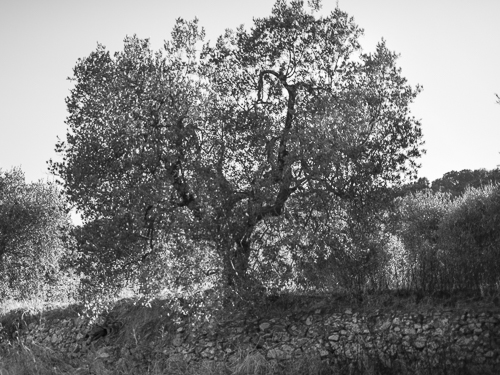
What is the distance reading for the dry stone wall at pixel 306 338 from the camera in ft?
55.5

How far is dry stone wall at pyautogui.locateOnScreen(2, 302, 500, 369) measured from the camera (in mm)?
16906

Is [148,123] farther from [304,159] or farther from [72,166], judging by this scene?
[304,159]

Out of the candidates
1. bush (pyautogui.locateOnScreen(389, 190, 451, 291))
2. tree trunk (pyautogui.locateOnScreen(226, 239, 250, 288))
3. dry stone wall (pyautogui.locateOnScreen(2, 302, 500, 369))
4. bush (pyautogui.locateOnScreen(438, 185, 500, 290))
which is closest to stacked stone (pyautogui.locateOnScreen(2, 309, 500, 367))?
dry stone wall (pyautogui.locateOnScreen(2, 302, 500, 369))

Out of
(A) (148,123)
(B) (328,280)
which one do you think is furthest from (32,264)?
(B) (328,280)

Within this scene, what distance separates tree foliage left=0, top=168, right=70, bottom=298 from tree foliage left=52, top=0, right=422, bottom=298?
60.5ft

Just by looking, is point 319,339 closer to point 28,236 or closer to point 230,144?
point 230,144

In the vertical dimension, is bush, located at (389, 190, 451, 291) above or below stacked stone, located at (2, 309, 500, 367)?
above

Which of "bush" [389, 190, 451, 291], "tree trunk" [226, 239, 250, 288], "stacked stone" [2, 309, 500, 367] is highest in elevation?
"bush" [389, 190, 451, 291]

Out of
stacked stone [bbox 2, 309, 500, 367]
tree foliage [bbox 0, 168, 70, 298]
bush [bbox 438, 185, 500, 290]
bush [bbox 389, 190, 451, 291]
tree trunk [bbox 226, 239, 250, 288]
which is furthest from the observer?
tree foliage [bbox 0, 168, 70, 298]

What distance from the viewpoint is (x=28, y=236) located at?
123 ft

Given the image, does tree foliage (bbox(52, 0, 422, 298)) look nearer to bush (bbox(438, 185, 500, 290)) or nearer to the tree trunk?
the tree trunk

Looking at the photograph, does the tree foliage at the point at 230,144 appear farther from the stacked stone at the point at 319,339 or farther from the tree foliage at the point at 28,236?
the tree foliage at the point at 28,236

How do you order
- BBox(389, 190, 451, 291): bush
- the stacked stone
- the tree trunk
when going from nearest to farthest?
the stacked stone
the tree trunk
BBox(389, 190, 451, 291): bush

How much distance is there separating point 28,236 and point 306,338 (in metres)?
24.8
